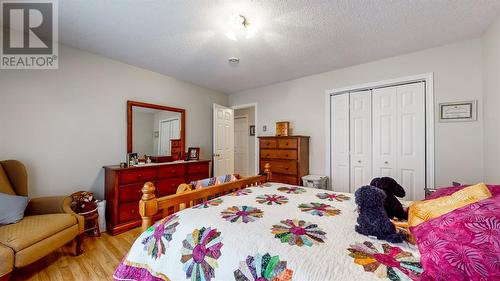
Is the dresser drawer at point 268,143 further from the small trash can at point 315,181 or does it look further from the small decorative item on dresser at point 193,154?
the small decorative item on dresser at point 193,154

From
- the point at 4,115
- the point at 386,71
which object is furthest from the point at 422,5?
the point at 4,115

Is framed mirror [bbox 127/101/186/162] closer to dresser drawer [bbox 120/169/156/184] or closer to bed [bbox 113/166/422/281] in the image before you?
dresser drawer [bbox 120/169/156/184]

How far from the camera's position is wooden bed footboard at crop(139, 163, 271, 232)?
1304mm

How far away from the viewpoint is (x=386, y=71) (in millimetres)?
2863

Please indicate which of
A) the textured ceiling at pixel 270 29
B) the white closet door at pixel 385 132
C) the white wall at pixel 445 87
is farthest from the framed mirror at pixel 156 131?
the white closet door at pixel 385 132

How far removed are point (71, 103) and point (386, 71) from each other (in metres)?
4.27

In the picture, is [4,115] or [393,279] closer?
[393,279]

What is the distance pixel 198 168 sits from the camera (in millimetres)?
3611

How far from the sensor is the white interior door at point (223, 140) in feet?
13.8

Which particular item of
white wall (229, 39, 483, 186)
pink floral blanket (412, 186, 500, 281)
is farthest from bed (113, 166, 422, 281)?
white wall (229, 39, 483, 186)

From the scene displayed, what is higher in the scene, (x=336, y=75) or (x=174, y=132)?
(x=336, y=75)

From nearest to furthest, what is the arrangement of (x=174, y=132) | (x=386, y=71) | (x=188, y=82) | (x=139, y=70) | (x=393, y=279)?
(x=393, y=279)
(x=386, y=71)
(x=139, y=70)
(x=174, y=132)
(x=188, y=82)

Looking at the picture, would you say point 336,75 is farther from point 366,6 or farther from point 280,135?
point 366,6

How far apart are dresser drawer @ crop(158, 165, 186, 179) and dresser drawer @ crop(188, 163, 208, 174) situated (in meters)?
0.12
